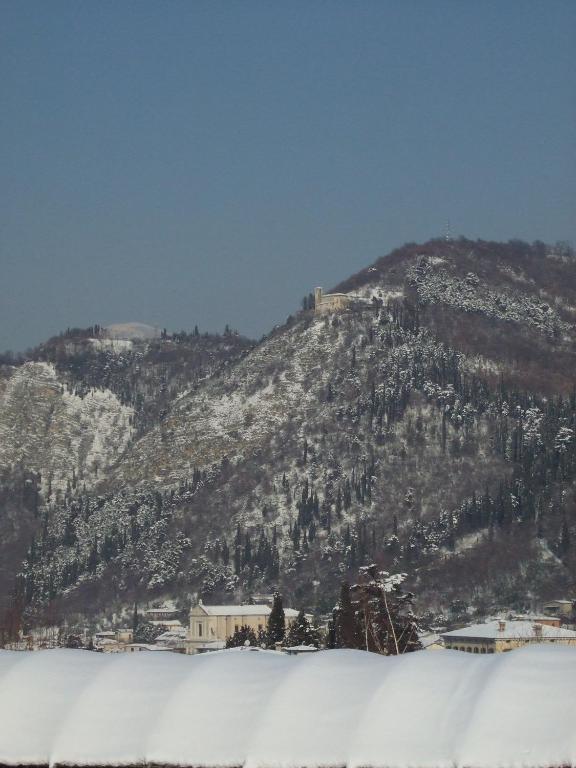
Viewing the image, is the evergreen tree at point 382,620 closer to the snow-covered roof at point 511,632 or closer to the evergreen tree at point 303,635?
the evergreen tree at point 303,635

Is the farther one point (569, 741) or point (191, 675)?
point (191, 675)

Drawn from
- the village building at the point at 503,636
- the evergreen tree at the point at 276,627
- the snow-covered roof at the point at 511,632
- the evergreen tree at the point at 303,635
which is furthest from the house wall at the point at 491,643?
the evergreen tree at the point at 303,635

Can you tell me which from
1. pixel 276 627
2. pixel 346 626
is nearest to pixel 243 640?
pixel 276 627

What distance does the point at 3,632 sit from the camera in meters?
150

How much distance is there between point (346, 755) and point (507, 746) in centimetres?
346

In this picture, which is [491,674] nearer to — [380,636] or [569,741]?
[569,741]

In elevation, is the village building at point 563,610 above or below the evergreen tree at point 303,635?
below

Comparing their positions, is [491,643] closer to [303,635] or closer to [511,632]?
[511,632]

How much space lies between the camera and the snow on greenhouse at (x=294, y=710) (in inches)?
1324

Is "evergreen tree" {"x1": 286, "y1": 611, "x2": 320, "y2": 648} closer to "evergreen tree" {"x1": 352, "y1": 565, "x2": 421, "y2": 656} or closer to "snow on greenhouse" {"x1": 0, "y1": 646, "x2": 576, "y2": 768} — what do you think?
"evergreen tree" {"x1": 352, "y1": 565, "x2": 421, "y2": 656}

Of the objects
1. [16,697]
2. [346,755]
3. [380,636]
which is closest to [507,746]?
[346,755]

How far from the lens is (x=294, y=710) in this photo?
35.9 m

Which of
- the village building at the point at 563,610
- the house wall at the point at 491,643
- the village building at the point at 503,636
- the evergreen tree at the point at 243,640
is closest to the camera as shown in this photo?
the evergreen tree at the point at 243,640

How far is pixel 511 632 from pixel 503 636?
396 centimetres
